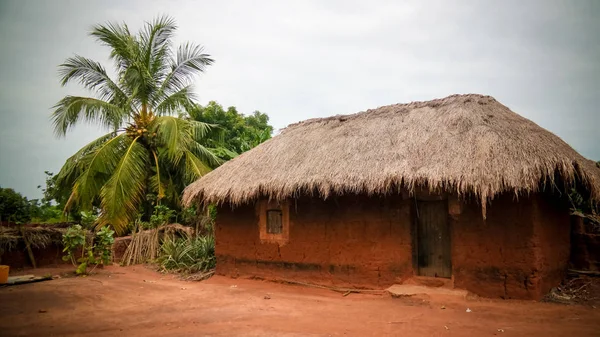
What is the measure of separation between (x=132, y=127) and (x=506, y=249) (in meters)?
10.7

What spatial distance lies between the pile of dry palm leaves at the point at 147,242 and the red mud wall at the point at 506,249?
7.34m

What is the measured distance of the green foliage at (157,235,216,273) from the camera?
1010 centimetres

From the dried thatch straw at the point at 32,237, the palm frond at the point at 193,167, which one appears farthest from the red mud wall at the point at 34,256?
the palm frond at the point at 193,167

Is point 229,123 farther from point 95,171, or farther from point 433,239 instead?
point 433,239

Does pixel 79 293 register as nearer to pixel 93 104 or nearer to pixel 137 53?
pixel 93 104

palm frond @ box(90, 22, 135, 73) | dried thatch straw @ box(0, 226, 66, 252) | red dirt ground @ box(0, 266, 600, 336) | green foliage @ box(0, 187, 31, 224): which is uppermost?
palm frond @ box(90, 22, 135, 73)

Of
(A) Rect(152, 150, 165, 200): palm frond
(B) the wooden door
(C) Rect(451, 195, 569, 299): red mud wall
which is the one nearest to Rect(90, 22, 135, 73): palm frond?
(A) Rect(152, 150, 165, 200): palm frond

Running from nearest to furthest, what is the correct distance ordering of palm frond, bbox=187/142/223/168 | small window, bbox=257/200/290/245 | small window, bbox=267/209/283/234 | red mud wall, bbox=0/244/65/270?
→ small window, bbox=257/200/290/245
small window, bbox=267/209/283/234
red mud wall, bbox=0/244/65/270
palm frond, bbox=187/142/223/168

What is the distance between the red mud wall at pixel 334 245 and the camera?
7301 millimetres

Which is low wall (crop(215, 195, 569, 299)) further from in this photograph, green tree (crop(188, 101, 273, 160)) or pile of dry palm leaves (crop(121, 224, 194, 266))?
green tree (crop(188, 101, 273, 160))

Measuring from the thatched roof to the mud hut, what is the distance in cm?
3

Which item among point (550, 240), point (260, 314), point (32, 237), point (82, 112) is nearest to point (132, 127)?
point (82, 112)

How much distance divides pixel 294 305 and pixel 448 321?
230cm

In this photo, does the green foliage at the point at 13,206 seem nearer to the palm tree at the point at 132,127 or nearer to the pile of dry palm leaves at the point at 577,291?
the palm tree at the point at 132,127
